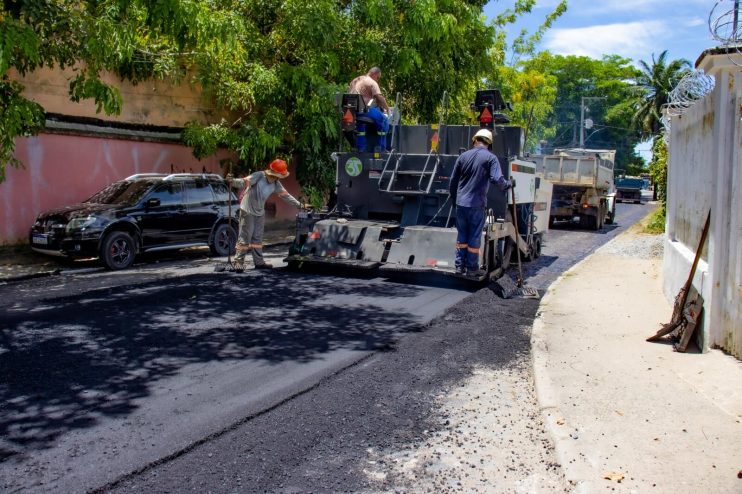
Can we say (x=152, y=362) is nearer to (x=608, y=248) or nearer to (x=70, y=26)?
(x=70, y=26)

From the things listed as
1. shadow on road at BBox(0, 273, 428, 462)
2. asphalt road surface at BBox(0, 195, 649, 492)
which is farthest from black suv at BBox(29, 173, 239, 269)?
shadow on road at BBox(0, 273, 428, 462)

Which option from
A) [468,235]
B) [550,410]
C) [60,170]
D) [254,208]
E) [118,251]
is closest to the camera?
[550,410]

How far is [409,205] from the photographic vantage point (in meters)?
10.7

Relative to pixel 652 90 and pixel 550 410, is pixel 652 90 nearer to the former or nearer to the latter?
pixel 652 90

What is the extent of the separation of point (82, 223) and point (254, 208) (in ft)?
10.1

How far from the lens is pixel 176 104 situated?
1697cm

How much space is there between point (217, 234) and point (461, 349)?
830 centimetres

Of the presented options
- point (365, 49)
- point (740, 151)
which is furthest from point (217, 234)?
point (740, 151)

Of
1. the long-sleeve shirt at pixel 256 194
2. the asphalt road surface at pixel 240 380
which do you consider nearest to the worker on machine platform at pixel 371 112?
the long-sleeve shirt at pixel 256 194

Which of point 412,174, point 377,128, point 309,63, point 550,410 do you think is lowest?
point 550,410

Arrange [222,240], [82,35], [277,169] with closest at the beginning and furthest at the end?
1. [82,35]
2. [277,169]
3. [222,240]

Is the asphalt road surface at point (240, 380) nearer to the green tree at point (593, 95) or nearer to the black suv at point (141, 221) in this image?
the black suv at point (141, 221)

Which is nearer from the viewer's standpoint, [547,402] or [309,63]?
[547,402]

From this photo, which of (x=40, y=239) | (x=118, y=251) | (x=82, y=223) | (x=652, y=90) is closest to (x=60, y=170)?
(x=40, y=239)
